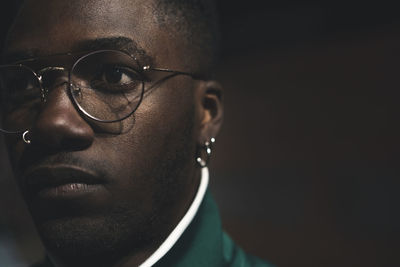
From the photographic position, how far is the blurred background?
136cm

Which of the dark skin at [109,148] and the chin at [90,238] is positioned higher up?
the dark skin at [109,148]

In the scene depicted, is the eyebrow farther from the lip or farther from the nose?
the lip

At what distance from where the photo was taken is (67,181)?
0.78 m

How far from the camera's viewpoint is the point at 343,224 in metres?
1.39

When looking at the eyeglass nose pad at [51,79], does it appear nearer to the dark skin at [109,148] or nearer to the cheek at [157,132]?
the dark skin at [109,148]

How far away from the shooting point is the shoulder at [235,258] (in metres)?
1.03

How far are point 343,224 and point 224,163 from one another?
0.54m

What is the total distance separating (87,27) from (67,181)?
0.31 m

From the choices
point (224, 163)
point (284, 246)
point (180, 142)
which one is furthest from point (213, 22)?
point (284, 246)

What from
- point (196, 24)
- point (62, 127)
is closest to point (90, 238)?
point (62, 127)

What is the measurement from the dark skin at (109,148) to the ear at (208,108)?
0.16ft

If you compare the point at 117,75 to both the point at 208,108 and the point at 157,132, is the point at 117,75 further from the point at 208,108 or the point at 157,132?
the point at 208,108

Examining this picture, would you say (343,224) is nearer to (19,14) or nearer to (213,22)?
(213,22)

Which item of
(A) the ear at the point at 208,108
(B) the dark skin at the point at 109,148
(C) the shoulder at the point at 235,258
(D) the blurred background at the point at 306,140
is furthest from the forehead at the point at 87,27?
(D) the blurred background at the point at 306,140
